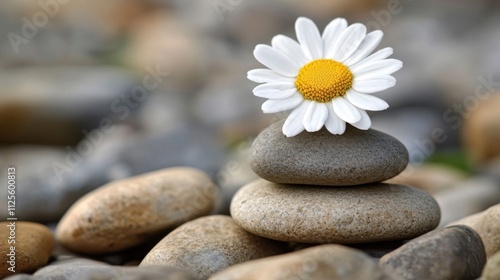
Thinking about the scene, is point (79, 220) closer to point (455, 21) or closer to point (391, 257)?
point (391, 257)

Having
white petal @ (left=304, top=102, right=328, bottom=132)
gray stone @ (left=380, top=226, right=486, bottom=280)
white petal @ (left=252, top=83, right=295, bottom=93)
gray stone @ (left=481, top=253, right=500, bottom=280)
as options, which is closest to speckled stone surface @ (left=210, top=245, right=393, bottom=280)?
gray stone @ (left=380, top=226, right=486, bottom=280)

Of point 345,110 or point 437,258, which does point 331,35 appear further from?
point 437,258

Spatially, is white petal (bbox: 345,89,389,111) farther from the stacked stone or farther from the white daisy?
the stacked stone

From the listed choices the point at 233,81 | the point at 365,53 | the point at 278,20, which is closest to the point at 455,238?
the point at 365,53

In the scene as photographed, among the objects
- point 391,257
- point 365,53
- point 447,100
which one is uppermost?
point 365,53

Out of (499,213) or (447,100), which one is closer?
(499,213)

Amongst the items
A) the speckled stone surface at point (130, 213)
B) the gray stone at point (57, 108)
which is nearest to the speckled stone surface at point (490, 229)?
the speckled stone surface at point (130, 213)

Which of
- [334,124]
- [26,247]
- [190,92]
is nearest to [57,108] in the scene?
[190,92]
